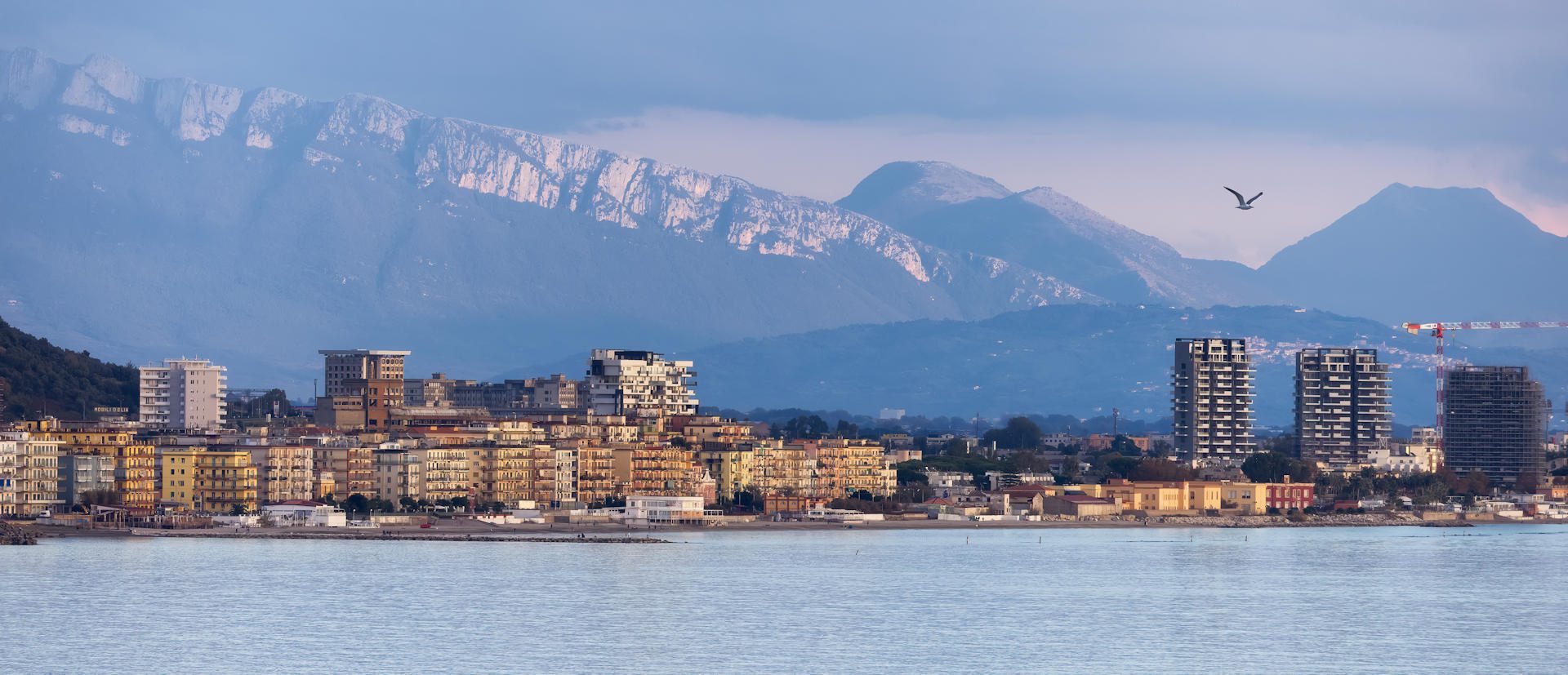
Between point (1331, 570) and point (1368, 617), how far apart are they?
32725 millimetres

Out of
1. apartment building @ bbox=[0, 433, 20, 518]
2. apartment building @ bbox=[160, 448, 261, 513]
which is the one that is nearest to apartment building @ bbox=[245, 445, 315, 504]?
apartment building @ bbox=[160, 448, 261, 513]

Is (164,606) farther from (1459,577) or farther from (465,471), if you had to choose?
(465,471)

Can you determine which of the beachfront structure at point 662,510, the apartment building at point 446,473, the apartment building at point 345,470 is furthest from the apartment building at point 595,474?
the apartment building at point 345,470

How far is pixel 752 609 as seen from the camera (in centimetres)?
10344

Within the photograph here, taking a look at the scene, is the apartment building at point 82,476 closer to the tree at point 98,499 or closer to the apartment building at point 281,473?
the tree at point 98,499

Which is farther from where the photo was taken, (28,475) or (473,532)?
(473,532)

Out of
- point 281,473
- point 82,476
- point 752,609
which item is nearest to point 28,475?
point 82,476

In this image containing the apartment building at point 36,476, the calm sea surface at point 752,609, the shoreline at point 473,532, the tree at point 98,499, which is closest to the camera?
the calm sea surface at point 752,609

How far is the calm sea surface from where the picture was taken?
85.8 metres

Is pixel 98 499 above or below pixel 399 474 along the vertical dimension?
below

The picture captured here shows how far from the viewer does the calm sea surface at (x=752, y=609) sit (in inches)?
3378

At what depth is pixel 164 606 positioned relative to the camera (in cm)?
10038

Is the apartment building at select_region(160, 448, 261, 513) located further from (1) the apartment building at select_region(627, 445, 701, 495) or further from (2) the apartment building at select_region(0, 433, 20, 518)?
(1) the apartment building at select_region(627, 445, 701, 495)

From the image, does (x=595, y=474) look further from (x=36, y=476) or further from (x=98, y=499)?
(x=36, y=476)
